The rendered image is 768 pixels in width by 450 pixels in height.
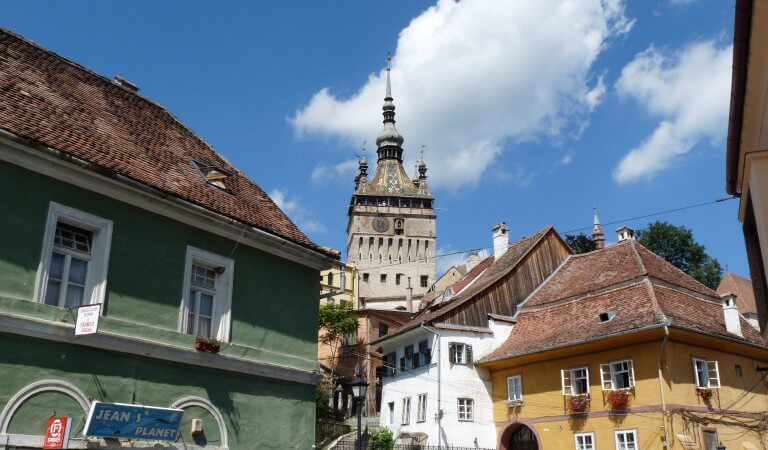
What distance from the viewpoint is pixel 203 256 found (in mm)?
13242

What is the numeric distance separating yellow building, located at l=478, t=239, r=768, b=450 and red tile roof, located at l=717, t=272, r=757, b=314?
73.1ft

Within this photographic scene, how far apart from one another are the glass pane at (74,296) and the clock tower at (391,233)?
7555cm

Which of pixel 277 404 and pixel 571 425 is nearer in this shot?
pixel 277 404

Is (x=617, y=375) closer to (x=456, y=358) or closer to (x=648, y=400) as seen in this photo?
(x=648, y=400)

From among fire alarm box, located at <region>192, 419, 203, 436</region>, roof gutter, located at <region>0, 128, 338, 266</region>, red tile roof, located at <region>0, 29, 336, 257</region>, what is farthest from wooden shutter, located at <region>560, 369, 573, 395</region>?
fire alarm box, located at <region>192, 419, 203, 436</region>

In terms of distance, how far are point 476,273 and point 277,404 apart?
29663 mm

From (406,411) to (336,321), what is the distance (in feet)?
69.1

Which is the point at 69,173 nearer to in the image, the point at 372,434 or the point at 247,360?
the point at 247,360

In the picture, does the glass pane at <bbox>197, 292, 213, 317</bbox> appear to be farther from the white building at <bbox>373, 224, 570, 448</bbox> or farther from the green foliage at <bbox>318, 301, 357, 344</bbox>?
the green foliage at <bbox>318, 301, 357, 344</bbox>

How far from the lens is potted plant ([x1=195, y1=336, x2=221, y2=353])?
40.5 ft

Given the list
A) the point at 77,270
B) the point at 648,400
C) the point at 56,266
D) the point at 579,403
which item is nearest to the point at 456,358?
the point at 579,403

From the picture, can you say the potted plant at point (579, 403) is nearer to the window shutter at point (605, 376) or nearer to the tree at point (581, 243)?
the window shutter at point (605, 376)

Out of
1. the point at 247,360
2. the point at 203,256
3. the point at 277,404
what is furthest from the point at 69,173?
the point at 277,404

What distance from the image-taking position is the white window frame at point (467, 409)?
29844 mm
